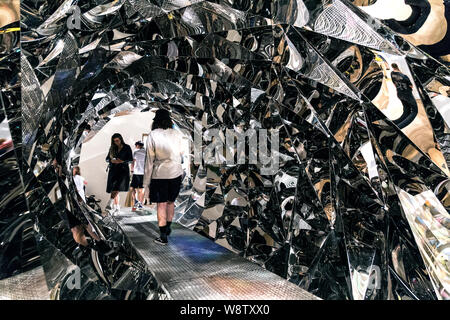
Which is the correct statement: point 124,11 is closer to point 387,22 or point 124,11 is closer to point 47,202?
point 47,202

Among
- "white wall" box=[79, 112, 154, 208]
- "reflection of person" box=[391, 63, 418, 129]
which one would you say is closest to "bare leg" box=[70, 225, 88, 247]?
"reflection of person" box=[391, 63, 418, 129]

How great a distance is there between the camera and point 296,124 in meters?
3.15

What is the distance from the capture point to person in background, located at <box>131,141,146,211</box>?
8805 millimetres

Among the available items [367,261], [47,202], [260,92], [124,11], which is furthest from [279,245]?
Result: [124,11]

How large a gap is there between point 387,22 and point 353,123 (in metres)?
0.65

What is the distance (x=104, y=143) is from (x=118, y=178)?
1.53 meters

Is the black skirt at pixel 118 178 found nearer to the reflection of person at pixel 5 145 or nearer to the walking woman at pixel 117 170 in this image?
the walking woman at pixel 117 170

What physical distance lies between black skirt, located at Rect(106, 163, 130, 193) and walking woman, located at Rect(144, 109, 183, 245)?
10.7ft

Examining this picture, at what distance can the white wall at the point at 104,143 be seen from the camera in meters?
9.32

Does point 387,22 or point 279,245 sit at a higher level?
point 387,22

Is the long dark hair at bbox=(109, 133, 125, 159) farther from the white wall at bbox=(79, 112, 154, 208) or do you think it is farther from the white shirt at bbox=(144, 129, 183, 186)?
the white shirt at bbox=(144, 129, 183, 186)

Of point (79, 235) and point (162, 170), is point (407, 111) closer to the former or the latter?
point (79, 235)

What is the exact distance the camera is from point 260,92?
346 cm

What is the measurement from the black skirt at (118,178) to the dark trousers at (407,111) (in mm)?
6741
